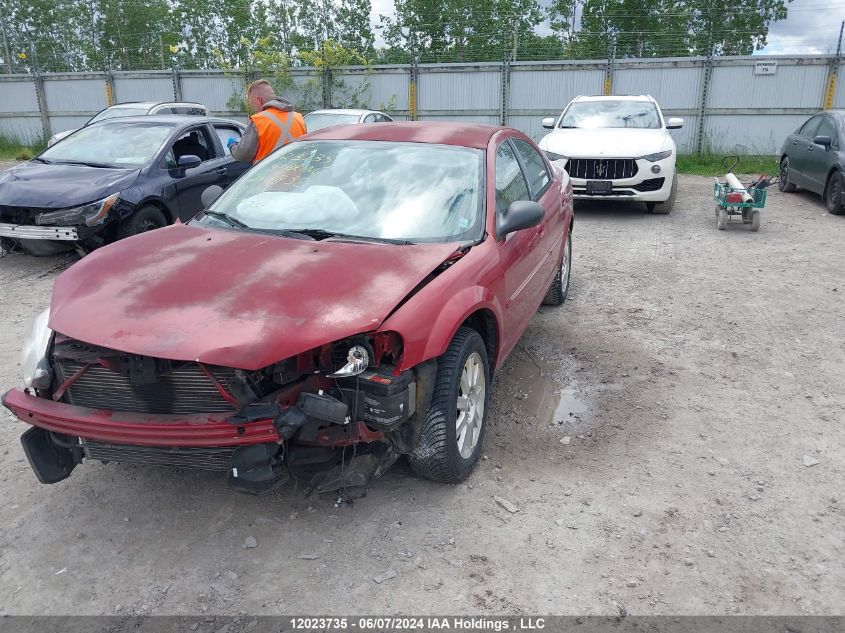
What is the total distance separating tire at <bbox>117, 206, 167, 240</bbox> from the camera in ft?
23.1

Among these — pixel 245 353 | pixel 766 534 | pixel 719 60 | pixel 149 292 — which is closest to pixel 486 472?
pixel 766 534

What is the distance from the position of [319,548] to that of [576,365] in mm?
2681

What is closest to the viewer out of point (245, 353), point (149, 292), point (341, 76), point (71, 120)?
point (245, 353)

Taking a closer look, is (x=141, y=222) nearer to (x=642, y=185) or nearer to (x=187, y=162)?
(x=187, y=162)

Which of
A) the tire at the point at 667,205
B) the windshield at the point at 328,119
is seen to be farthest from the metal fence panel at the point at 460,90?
the tire at the point at 667,205

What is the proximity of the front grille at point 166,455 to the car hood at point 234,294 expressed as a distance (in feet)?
1.45

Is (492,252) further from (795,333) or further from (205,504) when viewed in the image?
(795,333)

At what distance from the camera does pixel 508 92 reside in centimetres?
1820

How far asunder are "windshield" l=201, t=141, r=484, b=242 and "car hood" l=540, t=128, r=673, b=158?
19.7ft

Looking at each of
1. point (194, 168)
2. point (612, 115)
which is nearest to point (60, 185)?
point (194, 168)

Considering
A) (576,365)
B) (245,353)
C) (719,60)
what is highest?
(719,60)

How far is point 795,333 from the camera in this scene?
5621 millimetres

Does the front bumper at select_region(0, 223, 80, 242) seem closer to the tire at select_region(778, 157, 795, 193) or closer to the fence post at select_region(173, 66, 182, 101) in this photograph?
the tire at select_region(778, 157, 795, 193)

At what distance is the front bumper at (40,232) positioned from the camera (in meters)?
6.71
